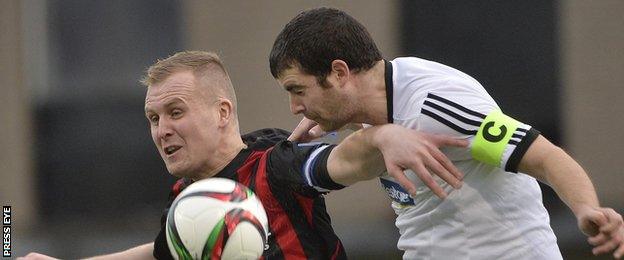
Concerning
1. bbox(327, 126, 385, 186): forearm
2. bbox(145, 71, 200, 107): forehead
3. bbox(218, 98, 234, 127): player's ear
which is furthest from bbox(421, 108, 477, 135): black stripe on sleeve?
bbox(145, 71, 200, 107): forehead

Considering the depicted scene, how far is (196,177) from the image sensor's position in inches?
201

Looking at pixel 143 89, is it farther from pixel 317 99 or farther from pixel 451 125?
pixel 451 125

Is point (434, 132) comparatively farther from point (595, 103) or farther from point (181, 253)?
point (595, 103)

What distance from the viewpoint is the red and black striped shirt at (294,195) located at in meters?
4.68

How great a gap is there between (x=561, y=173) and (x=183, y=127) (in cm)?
168

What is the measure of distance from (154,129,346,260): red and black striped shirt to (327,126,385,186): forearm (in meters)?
0.04

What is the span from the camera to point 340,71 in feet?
15.5

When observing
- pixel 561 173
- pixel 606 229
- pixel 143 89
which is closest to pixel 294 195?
pixel 561 173

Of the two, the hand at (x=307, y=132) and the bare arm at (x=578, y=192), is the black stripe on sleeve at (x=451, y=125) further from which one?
the hand at (x=307, y=132)

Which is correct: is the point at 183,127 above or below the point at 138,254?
above

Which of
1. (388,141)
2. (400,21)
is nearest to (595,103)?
(400,21)

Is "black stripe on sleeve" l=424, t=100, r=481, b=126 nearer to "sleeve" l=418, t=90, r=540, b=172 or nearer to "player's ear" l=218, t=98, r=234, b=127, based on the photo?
"sleeve" l=418, t=90, r=540, b=172

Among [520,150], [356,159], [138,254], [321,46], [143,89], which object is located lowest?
[143,89]

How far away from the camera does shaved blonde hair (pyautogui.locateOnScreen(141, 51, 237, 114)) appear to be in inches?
204
